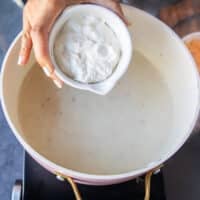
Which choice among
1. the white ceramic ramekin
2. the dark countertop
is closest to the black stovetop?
the dark countertop

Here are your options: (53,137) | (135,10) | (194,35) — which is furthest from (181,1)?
(53,137)

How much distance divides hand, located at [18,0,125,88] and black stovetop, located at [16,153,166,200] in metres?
0.20

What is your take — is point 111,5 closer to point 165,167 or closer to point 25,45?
point 25,45

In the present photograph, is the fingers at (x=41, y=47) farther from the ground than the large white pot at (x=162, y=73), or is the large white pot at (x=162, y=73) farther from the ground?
the fingers at (x=41, y=47)

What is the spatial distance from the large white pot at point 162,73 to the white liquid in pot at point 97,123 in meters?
0.01

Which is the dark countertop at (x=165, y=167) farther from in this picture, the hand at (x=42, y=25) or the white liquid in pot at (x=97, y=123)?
the hand at (x=42, y=25)

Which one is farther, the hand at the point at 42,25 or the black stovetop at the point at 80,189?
the black stovetop at the point at 80,189

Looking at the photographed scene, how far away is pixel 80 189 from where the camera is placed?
0.79 metres

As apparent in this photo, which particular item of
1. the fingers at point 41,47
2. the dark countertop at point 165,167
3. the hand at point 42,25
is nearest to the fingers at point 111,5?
the hand at point 42,25

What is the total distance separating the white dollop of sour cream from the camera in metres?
0.69

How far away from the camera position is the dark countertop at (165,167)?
0.85m

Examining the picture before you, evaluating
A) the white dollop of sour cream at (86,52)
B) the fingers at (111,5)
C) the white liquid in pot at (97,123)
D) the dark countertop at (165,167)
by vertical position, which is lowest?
the dark countertop at (165,167)

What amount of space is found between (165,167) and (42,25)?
0.37 m

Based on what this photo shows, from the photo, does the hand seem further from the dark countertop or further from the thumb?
the dark countertop
